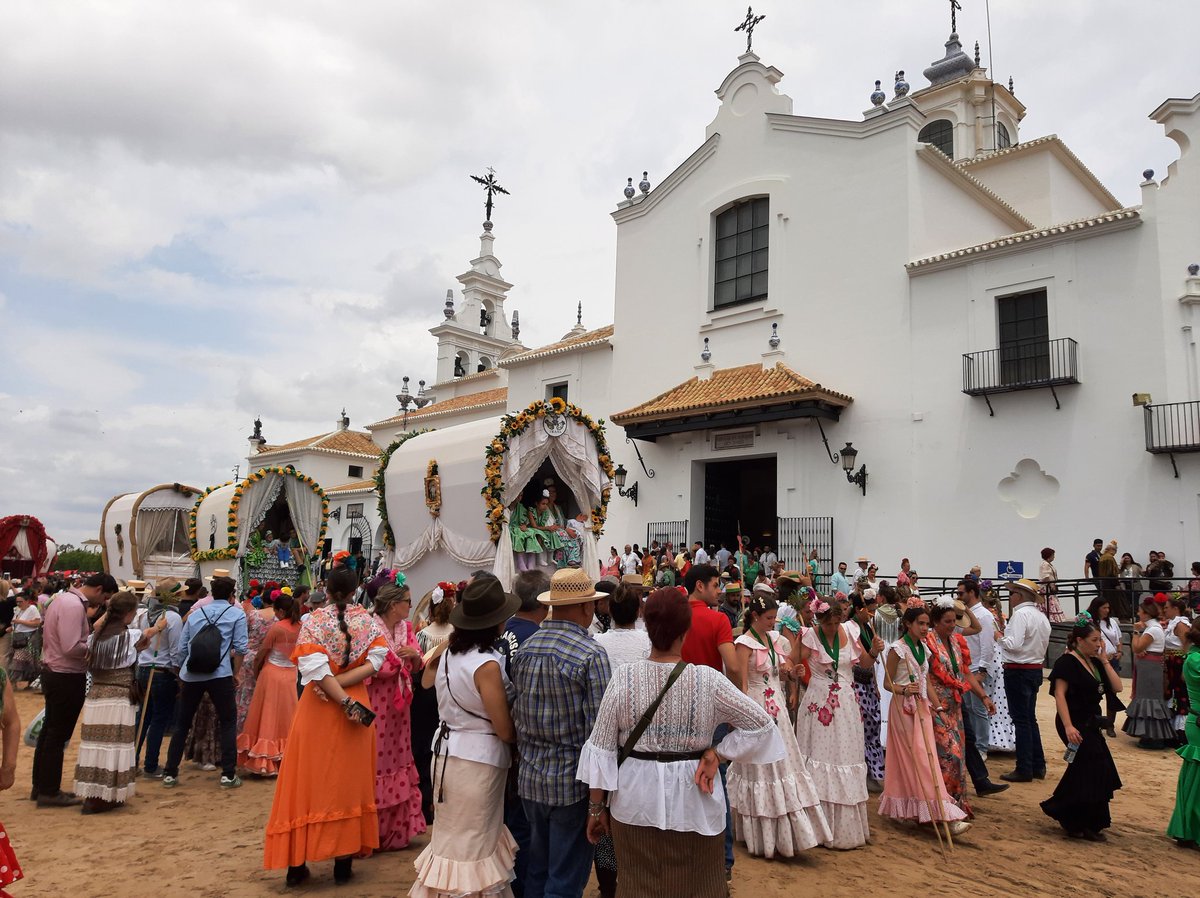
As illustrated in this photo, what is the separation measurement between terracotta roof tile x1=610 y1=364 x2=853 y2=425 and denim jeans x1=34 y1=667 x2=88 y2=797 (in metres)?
13.9

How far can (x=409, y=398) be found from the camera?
125 ft

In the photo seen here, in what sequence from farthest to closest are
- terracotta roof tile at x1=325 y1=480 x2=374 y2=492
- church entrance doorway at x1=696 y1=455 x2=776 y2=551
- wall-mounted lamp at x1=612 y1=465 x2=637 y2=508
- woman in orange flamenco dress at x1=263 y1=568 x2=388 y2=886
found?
terracotta roof tile at x1=325 y1=480 x2=374 y2=492
wall-mounted lamp at x1=612 y1=465 x2=637 y2=508
church entrance doorway at x1=696 y1=455 x2=776 y2=551
woman in orange flamenco dress at x1=263 y1=568 x2=388 y2=886

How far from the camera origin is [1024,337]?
53.0 ft

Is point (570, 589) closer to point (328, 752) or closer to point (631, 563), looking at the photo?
point (328, 752)

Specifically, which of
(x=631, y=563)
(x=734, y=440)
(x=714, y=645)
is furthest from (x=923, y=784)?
(x=734, y=440)

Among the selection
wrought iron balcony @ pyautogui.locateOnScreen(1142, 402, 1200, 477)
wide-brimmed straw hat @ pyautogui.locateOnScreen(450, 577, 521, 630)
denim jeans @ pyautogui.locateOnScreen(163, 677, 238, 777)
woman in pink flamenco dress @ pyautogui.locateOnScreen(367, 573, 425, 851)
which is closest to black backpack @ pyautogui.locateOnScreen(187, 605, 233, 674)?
denim jeans @ pyautogui.locateOnScreen(163, 677, 238, 777)

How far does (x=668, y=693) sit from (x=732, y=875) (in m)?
2.45

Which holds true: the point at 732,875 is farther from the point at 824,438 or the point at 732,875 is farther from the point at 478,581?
the point at 824,438

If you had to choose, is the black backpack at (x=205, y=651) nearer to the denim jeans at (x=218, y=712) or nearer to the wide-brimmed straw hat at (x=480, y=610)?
the denim jeans at (x=218, y=712)

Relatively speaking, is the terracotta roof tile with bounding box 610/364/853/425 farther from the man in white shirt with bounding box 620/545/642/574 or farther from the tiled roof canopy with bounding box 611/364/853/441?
the man in white shirt with bounding box 620/545/642/574

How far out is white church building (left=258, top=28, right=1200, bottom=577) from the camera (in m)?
14.7

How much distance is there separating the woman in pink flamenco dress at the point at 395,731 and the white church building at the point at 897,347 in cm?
1325

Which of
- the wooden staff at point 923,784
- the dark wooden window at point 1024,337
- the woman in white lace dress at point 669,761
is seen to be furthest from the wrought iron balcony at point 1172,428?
the woman in white lace dress at point 669,761

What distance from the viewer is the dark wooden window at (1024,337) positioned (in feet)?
51.8
